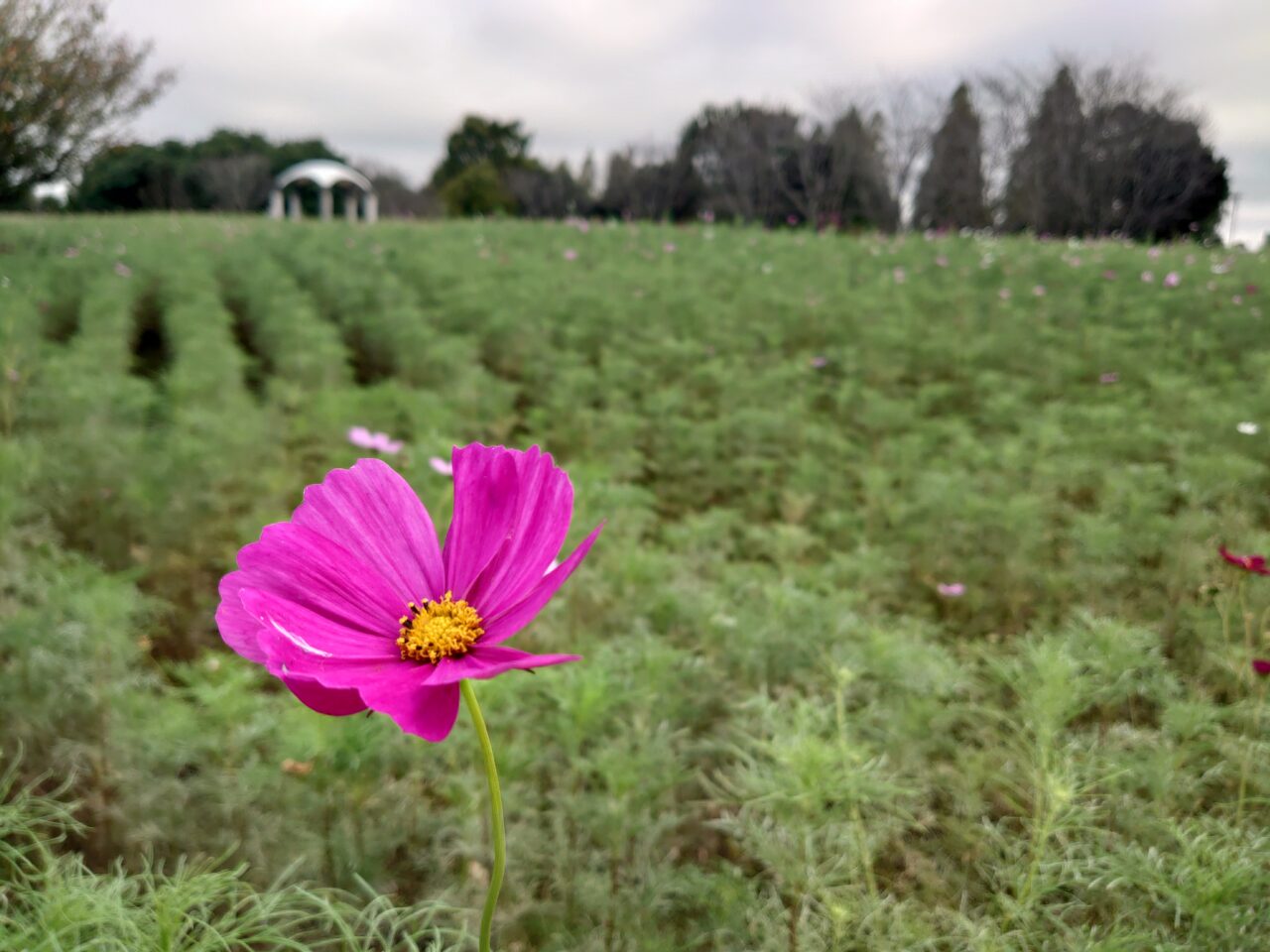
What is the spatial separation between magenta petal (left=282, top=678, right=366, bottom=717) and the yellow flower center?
0.06 metres

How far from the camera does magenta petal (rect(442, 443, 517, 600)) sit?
2.02ft

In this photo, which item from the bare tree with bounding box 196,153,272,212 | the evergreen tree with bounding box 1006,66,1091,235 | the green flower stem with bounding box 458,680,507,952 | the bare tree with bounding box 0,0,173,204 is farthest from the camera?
the bare tree with bounding box 196,153,272,212

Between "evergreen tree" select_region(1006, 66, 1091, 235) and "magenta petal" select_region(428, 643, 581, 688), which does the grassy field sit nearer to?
"magenta petal" select_region(428, 643, 581, 688)

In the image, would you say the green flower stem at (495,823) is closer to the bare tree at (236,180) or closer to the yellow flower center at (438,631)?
the yellow flower center at (438,631)

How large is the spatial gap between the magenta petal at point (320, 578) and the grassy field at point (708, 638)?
1.04ft

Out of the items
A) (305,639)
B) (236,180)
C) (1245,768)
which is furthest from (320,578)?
(236,180)

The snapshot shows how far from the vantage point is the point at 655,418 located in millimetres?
4250

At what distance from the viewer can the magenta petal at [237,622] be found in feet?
1.70

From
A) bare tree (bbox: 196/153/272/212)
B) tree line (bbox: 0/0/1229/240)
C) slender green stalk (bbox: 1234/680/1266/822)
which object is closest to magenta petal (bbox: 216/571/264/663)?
slender green stalk (bbox: 1234/680/1266/822)

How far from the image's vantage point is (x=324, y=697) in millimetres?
488

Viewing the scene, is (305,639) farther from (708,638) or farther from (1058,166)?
(1058,166)

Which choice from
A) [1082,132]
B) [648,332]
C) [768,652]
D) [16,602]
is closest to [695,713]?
[768,652]

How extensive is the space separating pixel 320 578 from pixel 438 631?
93 mm

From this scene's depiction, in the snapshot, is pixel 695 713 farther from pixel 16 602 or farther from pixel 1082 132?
pixel 1082 132
